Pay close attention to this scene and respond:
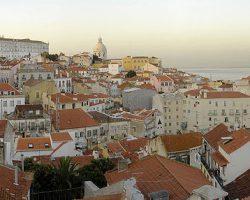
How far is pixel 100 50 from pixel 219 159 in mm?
131335

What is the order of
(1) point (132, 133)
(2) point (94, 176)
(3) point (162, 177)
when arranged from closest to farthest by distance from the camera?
1. (3) point (162, 177)
2. (2) point (94, 176)
3. (1) point (132, 133)

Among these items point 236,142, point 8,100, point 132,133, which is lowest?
point 132,133

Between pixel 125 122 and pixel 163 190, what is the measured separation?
114ft

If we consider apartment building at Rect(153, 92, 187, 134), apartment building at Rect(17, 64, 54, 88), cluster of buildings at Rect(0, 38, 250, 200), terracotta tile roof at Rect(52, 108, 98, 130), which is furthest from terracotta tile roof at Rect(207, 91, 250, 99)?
apartment building at Rect(17, 64, 54, 88)

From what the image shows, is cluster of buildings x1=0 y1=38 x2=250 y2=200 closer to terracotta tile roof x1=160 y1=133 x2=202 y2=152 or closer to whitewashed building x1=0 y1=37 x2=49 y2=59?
terracotta tile roof x1=160 y1=133 x2=202 y2=152

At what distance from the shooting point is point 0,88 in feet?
171

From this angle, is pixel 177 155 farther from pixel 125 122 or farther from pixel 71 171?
pixel 125 122

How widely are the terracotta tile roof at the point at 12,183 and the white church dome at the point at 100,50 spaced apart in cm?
13243

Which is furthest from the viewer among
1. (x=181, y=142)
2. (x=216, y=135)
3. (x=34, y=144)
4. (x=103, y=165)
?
(x=34, y=144)

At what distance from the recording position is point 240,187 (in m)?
16.8

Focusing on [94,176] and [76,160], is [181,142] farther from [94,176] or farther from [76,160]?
[94,176]

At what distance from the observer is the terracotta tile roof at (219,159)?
1755cm

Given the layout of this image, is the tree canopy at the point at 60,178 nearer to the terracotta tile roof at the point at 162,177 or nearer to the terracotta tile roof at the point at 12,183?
the terracotta tile roof at the point at 162,177

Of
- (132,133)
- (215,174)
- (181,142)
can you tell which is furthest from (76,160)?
(132,133)
